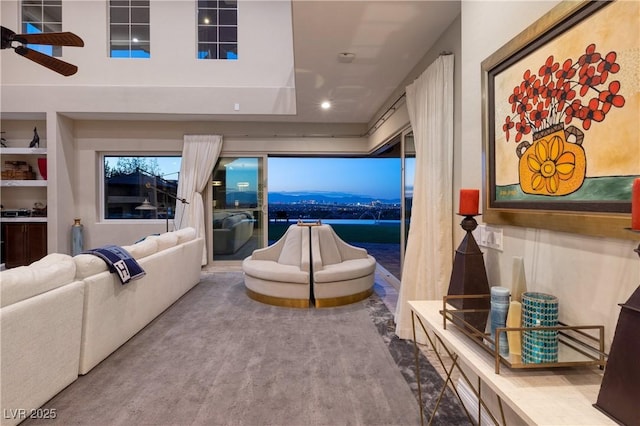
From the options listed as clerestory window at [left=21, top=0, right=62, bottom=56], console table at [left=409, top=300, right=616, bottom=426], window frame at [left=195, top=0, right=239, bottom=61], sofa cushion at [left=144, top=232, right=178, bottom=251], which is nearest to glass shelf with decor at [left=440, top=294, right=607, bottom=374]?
console table at [left=409, top=300, right=616, bottom=426]

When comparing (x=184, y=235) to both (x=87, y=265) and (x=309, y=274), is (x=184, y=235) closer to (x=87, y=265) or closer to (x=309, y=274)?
(x=309, y=274)

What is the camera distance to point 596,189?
1.11 m

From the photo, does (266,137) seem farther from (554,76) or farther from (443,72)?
(554,76)

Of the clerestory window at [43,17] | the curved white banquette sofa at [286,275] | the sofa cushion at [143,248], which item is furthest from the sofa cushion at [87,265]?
the clerestory window at [43,17]

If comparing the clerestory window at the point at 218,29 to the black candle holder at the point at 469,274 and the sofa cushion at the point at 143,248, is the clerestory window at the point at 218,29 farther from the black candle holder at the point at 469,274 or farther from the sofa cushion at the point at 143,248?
the black candle holder at the point at 469,274

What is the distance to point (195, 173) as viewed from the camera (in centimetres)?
585

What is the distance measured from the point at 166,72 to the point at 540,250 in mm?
5978

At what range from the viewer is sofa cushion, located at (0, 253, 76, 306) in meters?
1.77

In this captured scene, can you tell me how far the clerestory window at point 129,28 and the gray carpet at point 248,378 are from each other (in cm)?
470

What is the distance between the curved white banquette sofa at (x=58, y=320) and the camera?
67.9 inches

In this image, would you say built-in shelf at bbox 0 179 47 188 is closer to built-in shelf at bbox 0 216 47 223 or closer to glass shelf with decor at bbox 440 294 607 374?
built-in shelf at bbox 0 216 47 223

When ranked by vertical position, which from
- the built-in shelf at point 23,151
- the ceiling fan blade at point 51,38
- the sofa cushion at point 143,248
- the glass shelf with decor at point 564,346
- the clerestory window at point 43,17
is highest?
the clerestory window at point 43,17

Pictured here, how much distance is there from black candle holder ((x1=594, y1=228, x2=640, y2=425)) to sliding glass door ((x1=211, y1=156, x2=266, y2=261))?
556 cm

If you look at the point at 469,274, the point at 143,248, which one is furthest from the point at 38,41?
the point at 469,274
